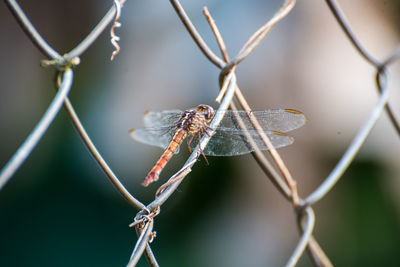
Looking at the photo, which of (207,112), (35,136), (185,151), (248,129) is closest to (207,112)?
(207,112)

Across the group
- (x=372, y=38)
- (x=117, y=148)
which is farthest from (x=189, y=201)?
(x=372, y=38)

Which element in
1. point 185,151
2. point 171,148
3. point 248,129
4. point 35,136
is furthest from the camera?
point 185,151

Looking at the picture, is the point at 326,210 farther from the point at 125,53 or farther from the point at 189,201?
the point at 125,53

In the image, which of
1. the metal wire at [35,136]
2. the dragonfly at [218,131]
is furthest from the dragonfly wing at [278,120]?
the metal wire at [35,136]

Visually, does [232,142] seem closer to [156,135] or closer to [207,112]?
[207,112]

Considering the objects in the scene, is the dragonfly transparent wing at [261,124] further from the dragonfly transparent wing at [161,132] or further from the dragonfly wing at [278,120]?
the dragonfly transparent wing at [161,132]

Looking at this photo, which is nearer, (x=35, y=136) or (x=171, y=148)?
(x=35, y=136)
